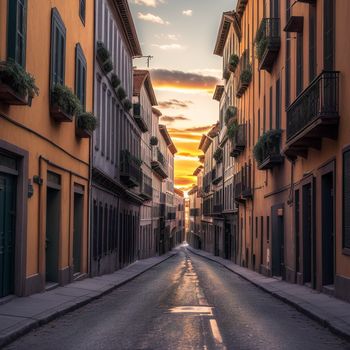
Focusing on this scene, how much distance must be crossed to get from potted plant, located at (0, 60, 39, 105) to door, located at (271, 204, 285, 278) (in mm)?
16496

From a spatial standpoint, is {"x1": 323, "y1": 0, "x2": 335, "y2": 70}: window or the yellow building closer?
the yellow building

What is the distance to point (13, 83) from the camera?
489 inches

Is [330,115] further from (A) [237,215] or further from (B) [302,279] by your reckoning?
(A) [237,215]

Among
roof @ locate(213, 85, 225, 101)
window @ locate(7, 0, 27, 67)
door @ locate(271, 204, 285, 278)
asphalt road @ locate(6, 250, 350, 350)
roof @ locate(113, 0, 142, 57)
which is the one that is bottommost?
asphalt road @ locate(6, 250, 350, 350)

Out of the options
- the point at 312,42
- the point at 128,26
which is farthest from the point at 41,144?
the point at 128,26

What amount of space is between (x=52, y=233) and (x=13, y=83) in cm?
816

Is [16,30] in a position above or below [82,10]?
below

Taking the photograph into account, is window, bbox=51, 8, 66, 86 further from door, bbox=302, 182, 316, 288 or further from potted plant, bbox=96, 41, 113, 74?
door, bbox=302, 182, 316, 288

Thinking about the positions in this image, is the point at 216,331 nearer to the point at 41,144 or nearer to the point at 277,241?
the point at 41,144

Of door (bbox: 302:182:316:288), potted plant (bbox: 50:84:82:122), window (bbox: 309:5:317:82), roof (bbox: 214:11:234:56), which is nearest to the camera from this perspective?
potted plant (bbox: 50:84:82:122)

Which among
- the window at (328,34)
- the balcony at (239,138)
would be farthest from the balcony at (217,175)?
the window at (328,34)

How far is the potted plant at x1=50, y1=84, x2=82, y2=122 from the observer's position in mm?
17922

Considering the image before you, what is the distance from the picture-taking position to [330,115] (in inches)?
636

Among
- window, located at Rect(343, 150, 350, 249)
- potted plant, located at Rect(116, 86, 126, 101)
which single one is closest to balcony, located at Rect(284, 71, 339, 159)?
window, located at Rect(343, 150, 350, 249)
